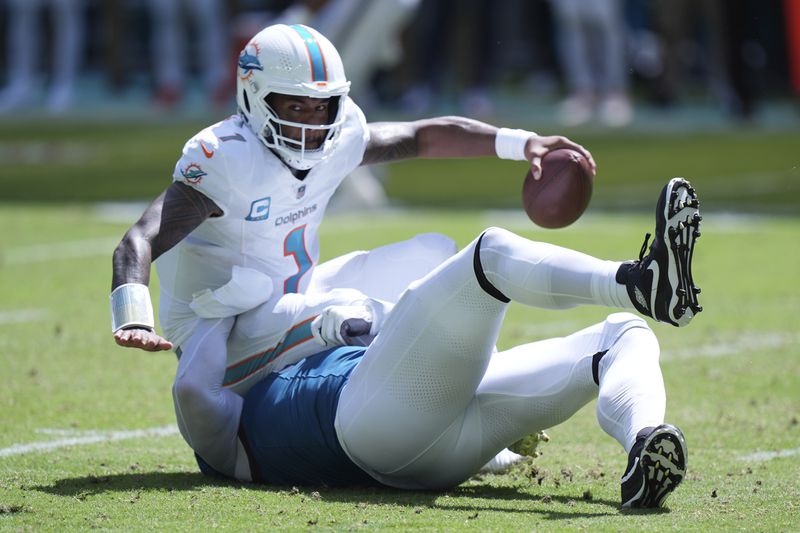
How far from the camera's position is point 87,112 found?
16.1 meters

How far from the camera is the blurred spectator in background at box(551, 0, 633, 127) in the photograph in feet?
45.4

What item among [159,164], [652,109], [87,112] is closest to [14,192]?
[159,164]

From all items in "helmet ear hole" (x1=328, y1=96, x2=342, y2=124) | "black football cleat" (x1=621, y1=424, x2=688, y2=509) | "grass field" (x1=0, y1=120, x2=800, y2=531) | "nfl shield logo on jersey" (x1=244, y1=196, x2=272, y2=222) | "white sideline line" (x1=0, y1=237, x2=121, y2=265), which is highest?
"helmet ear hole" (x1=328, y1=96, x2=342, y2=124)

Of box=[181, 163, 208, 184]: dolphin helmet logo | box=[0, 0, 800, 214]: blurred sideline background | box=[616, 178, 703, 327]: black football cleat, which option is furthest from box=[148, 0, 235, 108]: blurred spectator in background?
box=[616, 178, 703, 327]: black football cleat

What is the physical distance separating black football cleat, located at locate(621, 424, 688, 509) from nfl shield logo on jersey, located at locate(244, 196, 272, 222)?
1.33 m

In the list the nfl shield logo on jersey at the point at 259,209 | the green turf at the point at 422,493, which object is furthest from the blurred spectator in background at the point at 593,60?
the nfl shield logo on jersey at the point at 259,209

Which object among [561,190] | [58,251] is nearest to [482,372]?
[561,190]

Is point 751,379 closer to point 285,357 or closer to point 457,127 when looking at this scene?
point 457,127

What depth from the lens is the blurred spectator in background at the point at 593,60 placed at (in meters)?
13.8

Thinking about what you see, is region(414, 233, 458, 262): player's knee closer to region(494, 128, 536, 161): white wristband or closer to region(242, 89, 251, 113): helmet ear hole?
region(494, 128, 536, 161): white wristband

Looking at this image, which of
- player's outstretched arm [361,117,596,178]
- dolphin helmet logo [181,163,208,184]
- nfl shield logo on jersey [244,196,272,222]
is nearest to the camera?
dolphin helmet logo [181,163,208,184]

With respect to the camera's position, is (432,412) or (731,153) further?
(731,153)

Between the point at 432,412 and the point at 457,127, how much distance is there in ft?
4.01

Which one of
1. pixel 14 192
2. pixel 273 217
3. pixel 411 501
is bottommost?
pixel 14 192
